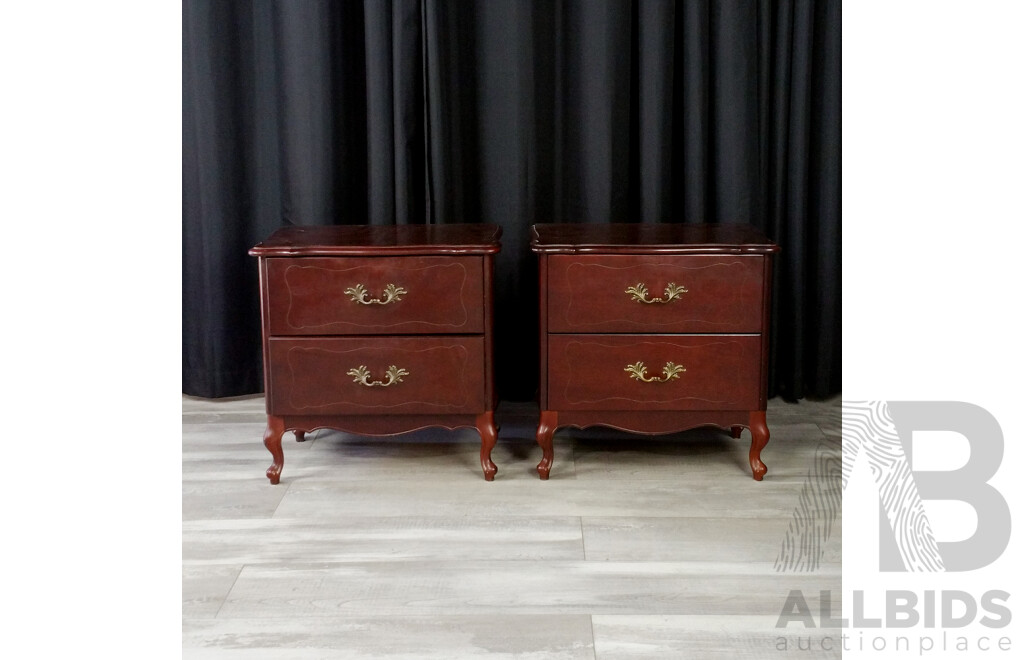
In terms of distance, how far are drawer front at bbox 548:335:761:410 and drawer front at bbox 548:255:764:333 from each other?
29 mm

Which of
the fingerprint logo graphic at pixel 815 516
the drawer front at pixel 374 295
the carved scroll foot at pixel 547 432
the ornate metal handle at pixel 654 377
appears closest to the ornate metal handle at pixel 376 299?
the drawer front at pixel 374 295

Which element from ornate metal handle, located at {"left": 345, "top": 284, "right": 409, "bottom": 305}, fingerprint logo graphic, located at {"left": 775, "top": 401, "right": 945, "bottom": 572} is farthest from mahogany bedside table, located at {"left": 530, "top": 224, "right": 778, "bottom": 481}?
fingerprint logo graphic, located at {"left": 775, "top": 401, "right": 945, "bottom": 572}

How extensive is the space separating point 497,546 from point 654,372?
1.76ft

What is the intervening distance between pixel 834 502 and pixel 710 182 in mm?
943

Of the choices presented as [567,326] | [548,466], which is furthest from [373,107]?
[548,466]

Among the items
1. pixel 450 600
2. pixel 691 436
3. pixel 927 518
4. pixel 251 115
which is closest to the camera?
pixel 927 518

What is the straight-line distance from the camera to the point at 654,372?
79.4 inches

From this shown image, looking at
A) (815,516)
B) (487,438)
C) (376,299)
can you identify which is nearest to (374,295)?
(376,299)

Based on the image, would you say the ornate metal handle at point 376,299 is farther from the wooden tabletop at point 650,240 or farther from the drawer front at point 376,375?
the wooden tabletop at point 650,240

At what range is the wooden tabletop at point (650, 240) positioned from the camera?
77.1 inches

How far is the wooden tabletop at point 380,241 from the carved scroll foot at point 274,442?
0.38 meters

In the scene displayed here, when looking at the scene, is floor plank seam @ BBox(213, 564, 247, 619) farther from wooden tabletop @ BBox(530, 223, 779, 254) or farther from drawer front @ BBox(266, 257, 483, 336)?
wooden tabletop @ BBox(530, 223, 779, 254)

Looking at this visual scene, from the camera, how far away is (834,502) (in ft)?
6.51
